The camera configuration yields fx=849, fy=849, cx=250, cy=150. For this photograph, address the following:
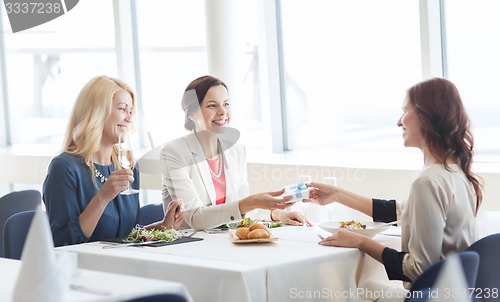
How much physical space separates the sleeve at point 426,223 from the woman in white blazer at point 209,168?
0.86 m

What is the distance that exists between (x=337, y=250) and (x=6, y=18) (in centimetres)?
576

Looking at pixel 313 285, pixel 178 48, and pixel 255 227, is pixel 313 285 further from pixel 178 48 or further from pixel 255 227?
pixel 178 48

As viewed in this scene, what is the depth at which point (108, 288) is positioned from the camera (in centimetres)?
239

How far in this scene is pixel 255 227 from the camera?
10.9ft

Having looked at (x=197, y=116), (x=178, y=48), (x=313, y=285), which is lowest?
(x=313, y=285)

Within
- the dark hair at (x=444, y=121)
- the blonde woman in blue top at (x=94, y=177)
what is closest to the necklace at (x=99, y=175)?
the blonde woman in blue top at (x=94, y=177)

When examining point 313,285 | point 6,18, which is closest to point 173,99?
point 6,18

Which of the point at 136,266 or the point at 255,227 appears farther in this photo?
the point at 255,227

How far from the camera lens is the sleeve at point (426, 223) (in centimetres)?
284

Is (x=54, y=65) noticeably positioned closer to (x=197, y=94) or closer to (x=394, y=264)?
(x=197, y=94)

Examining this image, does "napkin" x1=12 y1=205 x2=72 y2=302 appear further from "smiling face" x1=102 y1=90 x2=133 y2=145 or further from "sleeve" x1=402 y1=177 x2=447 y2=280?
"smiling face" x1=102 y1=90 x2=133 y2=145

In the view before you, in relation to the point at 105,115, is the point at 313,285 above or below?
below

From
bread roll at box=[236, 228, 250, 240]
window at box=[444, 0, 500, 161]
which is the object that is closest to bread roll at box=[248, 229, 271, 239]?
bread roll at box=[236, 228, 250, 240]

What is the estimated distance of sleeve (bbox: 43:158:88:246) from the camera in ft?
11.6
